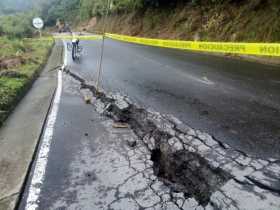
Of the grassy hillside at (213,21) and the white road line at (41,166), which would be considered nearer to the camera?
the white road line at (41,166)

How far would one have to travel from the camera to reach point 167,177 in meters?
3.97

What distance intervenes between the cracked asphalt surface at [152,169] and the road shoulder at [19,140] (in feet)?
0.74

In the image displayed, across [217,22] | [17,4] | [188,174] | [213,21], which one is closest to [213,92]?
[188,174]

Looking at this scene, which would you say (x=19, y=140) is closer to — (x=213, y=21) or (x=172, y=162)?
(x=172, y=162)

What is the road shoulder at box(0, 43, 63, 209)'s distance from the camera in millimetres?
3775

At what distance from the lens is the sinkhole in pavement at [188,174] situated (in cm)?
349

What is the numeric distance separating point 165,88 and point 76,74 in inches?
160

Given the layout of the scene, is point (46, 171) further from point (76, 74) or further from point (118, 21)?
point (118, 21)

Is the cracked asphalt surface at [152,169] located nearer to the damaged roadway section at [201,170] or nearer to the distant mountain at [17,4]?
the damaged roadway section at [201,170]

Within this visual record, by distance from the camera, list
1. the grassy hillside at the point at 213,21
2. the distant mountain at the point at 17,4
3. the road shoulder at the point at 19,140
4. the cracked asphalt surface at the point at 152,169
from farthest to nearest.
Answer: the distant mountain at the point at 17,4 → the grassy hillside at the point at 213,21 → the road shoulder at the point at 19,140 → the cracked asphalt surface at the point at 152,169

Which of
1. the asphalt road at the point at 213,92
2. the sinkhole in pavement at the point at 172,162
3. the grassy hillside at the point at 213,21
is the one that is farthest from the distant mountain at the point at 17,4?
the sinkhole in pavement at the point at 172,162

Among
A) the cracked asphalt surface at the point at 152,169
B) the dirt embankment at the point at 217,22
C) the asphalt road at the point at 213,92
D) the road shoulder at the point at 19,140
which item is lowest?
the road shoulder at the point at 19,140

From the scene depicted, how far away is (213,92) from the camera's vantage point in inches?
278

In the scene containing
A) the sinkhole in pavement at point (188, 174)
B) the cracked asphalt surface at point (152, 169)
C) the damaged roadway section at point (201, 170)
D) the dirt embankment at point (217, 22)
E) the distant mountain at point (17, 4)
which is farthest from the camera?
the distant mountain at point (17, 4)
